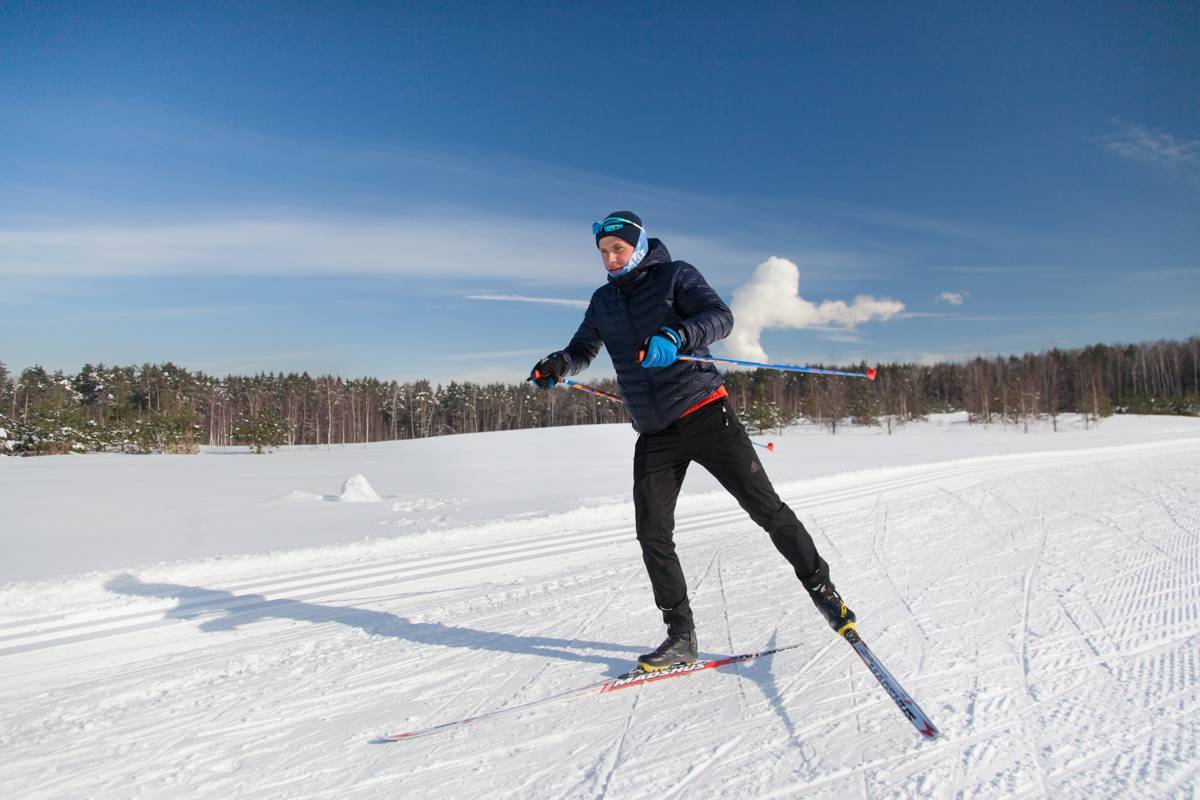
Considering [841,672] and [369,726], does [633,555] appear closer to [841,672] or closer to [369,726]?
[841,672]

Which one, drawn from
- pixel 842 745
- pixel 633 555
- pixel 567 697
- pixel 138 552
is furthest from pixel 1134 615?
pixel 138 552

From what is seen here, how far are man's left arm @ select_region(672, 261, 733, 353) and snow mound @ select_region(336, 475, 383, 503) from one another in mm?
8971

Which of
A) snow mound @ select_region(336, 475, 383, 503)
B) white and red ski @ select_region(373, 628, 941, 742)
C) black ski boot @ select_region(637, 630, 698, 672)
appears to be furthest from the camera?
snow mound @ select_region(336, 475, 383, 503)

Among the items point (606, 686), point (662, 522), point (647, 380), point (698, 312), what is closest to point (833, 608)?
point (662, 522)

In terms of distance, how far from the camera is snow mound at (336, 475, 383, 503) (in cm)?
1066

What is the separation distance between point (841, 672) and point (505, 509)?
23.0 feet

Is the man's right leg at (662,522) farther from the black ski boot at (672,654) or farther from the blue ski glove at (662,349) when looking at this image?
the blue ski glove at (662,349)

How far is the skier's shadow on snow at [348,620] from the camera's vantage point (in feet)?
11.1

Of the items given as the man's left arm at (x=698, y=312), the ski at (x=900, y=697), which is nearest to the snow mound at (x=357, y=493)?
the man's left arm at (x=698, y=312)

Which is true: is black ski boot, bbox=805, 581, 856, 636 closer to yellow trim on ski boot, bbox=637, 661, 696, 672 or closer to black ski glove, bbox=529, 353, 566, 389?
yellow trim on ski boot, bbox=637, 661, 696, 672

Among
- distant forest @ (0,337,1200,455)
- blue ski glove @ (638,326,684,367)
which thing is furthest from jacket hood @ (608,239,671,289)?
distant forest @ (0,337,1200,455)

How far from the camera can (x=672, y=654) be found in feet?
9.75

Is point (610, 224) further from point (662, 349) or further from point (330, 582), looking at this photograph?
point (330, 582)

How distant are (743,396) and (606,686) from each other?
210ft
